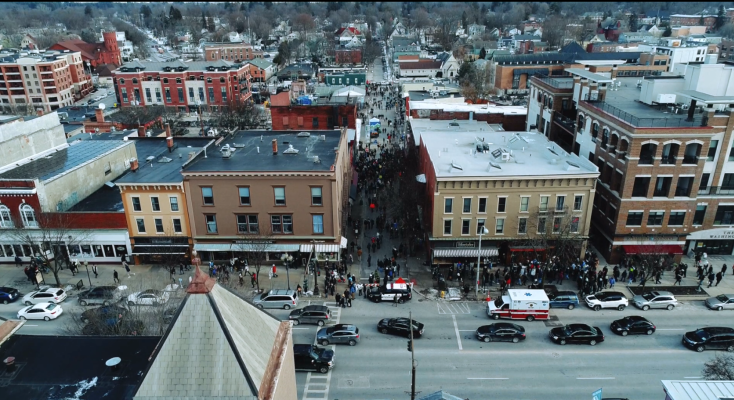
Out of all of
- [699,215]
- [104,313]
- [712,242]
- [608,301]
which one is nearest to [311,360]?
[104,313]

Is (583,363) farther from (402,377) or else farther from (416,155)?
(416,155)

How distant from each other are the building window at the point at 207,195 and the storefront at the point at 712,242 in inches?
A: 1475

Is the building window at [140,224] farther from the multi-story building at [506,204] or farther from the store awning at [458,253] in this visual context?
the store awning at [458,253]

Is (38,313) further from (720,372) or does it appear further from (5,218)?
(720,372)

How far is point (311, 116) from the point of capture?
60.2 metres

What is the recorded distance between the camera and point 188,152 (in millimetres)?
45219

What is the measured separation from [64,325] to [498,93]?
102590mm

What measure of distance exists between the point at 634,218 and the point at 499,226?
34.3ft

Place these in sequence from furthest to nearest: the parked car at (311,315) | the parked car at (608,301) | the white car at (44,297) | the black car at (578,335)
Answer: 1. the white car at (44,297)
2. the parked car at (608,301)
3. the parked car at (311,315)
4. the black car at (578,335)

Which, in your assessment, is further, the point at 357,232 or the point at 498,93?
the point at 498,93

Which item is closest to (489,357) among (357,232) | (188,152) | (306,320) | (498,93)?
(306,320)

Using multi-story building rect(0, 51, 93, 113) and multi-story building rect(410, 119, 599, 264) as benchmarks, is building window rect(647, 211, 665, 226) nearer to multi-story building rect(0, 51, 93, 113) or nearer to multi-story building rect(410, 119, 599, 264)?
multi-story building rect(410, 119, 599, 264)

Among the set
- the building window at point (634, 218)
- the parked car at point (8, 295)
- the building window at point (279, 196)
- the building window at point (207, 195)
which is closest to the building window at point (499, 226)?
the building window at point (634, 218)

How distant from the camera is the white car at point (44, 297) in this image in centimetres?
3312
